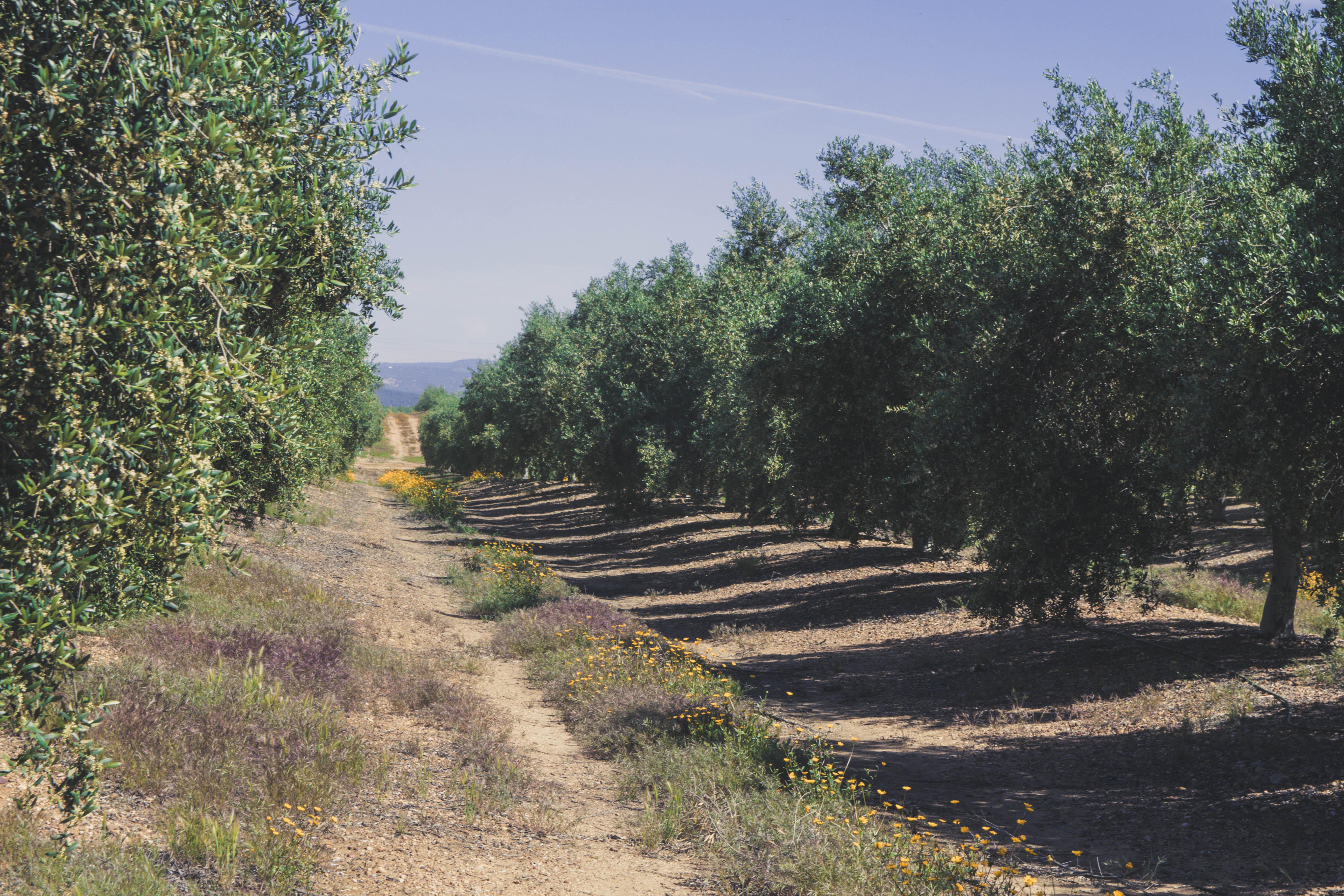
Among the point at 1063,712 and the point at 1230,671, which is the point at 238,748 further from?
the point at 1230,671

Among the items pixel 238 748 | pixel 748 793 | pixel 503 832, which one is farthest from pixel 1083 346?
pixel 238 748

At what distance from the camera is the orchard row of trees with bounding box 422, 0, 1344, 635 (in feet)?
31.1

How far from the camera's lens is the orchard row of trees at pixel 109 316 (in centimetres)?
409

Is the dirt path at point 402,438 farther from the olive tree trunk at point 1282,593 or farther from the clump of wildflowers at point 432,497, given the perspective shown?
the olive tree trunk at point 1282,593

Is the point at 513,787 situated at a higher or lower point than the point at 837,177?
lower

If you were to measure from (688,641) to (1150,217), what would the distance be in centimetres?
1302

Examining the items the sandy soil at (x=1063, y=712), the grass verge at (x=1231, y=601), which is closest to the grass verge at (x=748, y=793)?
the sandy soil at (x=1063, y=712)

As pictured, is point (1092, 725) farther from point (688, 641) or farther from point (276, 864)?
point (276, 864)

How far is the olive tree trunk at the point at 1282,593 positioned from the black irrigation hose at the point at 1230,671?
1.45 metres

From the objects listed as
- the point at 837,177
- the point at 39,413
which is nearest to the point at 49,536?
the point at 39,413

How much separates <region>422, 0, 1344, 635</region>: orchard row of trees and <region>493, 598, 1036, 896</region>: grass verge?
520 cm

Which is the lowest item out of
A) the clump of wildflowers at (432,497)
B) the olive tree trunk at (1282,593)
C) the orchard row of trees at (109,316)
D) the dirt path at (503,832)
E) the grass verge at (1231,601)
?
the clump of wildflowers at (432,497)

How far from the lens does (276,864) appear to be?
6477 mm

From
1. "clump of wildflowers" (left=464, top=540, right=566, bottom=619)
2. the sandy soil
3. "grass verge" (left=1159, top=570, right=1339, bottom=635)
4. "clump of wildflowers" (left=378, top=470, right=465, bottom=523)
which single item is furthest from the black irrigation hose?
"clump of wildflowers" (left=378, top=470, right=465, bottom=523)
